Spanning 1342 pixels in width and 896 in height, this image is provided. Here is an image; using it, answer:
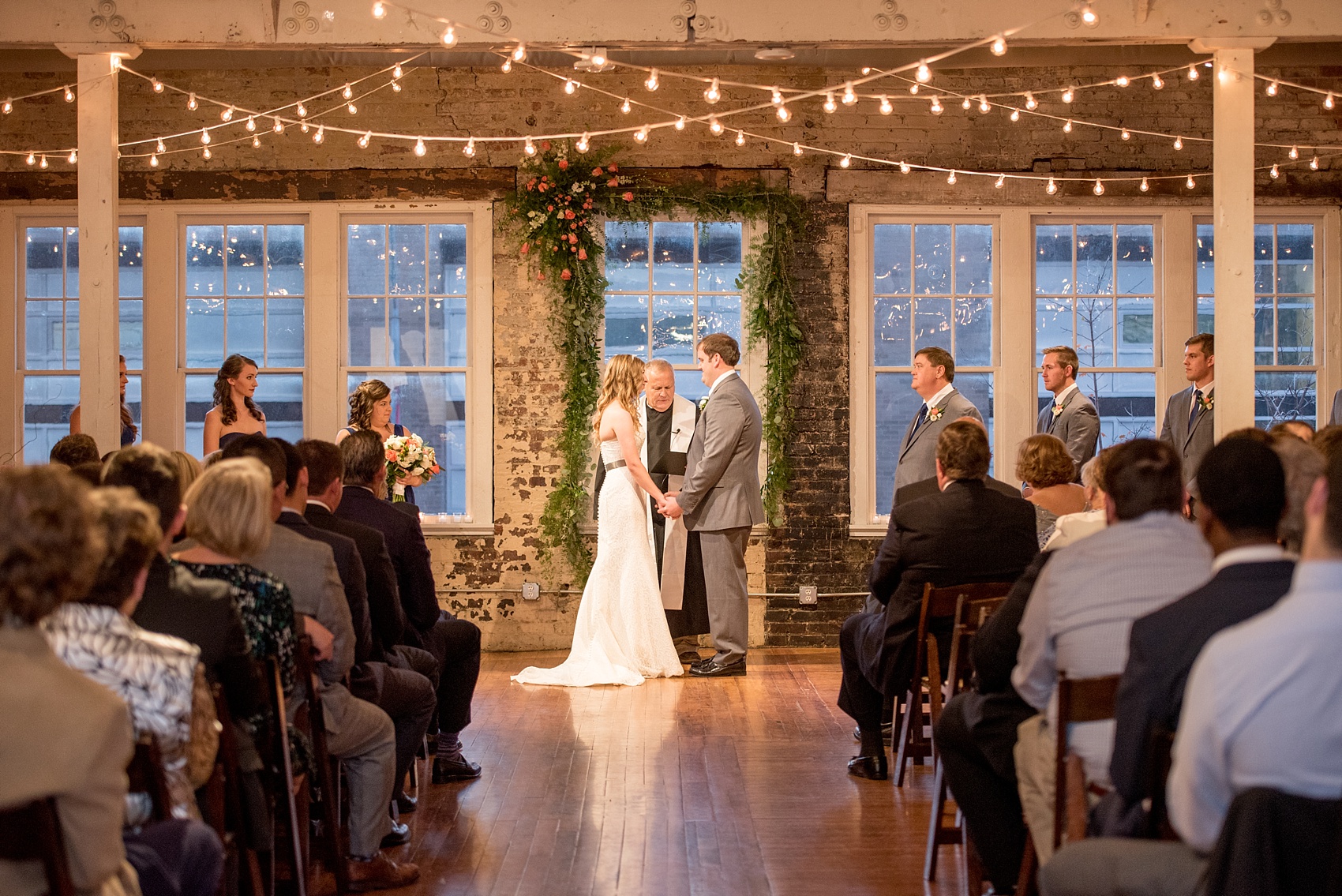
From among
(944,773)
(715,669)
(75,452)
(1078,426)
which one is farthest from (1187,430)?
(75,452)

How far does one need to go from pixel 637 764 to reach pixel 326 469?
1.98 metres

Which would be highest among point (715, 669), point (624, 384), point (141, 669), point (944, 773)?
point (624, 384)

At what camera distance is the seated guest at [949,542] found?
4.80 meters

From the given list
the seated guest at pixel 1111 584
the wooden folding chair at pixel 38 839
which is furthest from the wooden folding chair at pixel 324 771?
the seated guest at pixel 1111 584

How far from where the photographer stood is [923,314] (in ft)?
30.1

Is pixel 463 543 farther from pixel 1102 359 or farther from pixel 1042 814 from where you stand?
pixel 1042 814

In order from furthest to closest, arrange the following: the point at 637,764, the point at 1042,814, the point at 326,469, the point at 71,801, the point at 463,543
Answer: the point at 463,543 → the point at 637,764 → the point at 326,469 → the point at 1042,814 → the point at 71,801

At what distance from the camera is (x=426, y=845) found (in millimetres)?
4355

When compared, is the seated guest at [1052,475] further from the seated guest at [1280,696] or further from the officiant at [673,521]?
the officiant at [673,521]

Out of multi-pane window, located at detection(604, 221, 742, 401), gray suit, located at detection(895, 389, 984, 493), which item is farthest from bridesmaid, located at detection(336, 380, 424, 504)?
gray suit, located at detection(895, 389, 984, 493)

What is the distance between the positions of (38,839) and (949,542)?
11.3 ft

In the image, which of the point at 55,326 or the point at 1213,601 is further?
the point at 55,326

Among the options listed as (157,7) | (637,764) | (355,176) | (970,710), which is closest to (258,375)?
(355,176)

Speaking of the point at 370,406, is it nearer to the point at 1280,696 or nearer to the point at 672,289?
the point at 672,289
